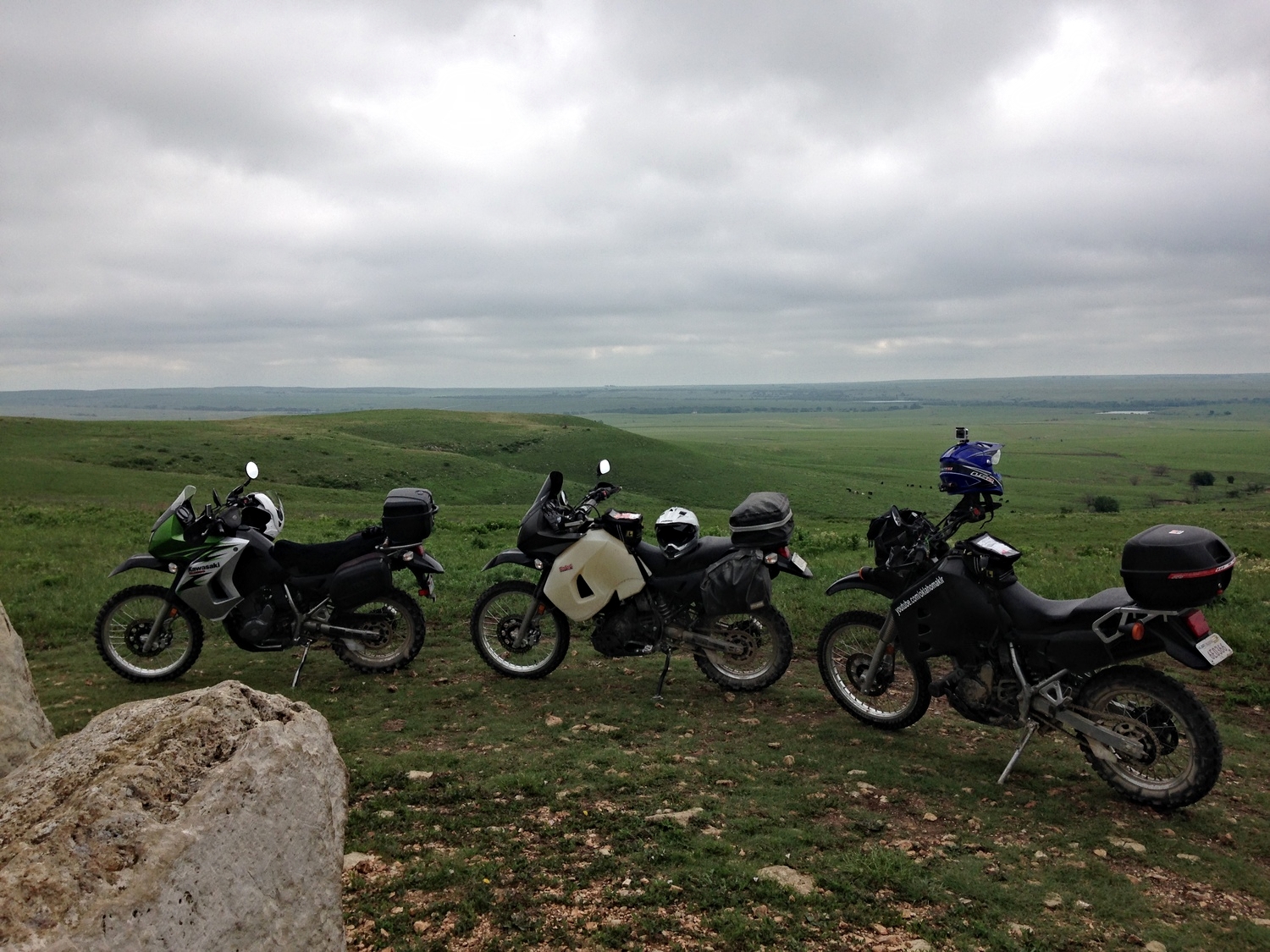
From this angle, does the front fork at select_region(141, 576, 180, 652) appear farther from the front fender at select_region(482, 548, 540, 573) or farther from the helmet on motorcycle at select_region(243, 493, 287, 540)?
the front fender at select_region(482, 548, 540, 573)

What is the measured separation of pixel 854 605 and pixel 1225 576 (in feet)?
22.4

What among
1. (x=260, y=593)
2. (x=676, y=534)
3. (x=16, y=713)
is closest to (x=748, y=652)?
(x=676, y=534)

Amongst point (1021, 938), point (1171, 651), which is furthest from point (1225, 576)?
point (1021, 938)

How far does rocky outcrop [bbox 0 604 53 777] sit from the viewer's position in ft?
16.2

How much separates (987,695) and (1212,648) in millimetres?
1606

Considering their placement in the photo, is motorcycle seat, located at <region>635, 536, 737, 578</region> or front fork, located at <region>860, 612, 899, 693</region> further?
motorcycle seat, located at <region>635, 536, 737, 578</region>

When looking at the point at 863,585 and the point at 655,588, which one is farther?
the point at 655,588

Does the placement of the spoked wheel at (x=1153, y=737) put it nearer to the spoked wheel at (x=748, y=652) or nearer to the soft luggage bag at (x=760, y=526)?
the spoked wheel at (x=748, y=652)

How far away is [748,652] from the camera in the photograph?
8.31 meters

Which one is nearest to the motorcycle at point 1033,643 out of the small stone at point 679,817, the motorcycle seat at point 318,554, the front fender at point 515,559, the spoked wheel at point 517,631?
A: the small stone at point 679,817

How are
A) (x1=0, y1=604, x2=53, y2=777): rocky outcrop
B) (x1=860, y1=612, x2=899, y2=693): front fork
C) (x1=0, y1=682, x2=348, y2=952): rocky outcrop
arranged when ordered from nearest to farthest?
(x1=0, y1=682, x2=348, y2=952): rocky outcrop
(x1=0, y1=604, x2=53, y2=777): rocky outcrop
(x1=860, y1=612, x2=899, y2=693): front fork

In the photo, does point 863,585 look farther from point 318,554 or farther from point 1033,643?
point 318,554

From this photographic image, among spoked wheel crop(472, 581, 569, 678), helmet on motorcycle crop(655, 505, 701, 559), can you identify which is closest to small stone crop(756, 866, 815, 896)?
helmet on motorcycle crop(655, 505, 701, 559)

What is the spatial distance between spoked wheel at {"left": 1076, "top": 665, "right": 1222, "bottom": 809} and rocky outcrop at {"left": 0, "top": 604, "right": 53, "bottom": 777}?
23.4 feet
